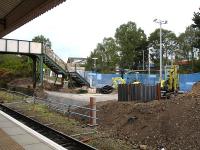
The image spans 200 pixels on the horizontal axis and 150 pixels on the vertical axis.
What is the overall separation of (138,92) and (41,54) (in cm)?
2529

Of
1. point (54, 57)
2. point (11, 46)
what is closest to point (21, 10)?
point (11, 46)

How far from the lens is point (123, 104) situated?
816 inches

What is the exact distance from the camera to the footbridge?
147 feet

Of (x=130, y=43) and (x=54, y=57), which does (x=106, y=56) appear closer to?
(x=130, y=43)

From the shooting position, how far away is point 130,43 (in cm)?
11431

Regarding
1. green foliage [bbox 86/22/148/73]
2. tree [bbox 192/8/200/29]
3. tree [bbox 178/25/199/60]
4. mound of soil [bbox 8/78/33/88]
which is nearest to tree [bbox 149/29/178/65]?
tree [bbox 178/25/199/60]

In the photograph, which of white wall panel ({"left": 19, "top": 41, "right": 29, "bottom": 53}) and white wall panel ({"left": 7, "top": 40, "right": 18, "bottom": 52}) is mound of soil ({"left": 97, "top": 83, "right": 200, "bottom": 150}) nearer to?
white wall panel ({"left": 7, "top": 40, "right": 18, "bottom": 52})

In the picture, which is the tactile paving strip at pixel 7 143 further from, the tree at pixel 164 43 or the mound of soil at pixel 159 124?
the tree at pixel 164 43

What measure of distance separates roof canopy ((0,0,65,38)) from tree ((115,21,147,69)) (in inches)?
3789

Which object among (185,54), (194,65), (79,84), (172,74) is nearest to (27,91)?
(79,84)

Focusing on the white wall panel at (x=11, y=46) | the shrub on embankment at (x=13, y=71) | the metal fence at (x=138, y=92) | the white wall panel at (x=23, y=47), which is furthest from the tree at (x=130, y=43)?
the metal fence at (x=138, y=92)

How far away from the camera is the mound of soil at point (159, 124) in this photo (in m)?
13.4

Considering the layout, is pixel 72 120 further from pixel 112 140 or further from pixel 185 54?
pixel 185 54

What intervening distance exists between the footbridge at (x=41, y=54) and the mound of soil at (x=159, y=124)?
27775mm
